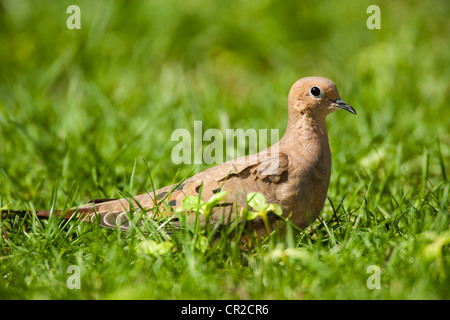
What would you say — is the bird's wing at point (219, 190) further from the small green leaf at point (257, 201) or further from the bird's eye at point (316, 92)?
the bird's eye at point (316, 92)

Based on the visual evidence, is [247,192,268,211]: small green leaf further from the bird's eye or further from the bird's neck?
the bird's eye

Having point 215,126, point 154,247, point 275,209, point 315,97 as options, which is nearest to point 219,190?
point 275,209

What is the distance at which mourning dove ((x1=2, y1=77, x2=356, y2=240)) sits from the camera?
2943mm

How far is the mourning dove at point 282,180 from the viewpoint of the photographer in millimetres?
2943

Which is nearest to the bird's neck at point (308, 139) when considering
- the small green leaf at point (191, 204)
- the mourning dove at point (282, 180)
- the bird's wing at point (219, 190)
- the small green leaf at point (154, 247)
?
the mourning dove at point (282, 180)

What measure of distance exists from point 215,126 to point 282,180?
2029mm

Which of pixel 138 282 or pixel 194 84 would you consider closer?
pixel 138 282

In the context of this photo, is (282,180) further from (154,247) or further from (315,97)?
(154,247)

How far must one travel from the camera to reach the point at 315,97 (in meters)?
3.08

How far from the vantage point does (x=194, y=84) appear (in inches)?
241
